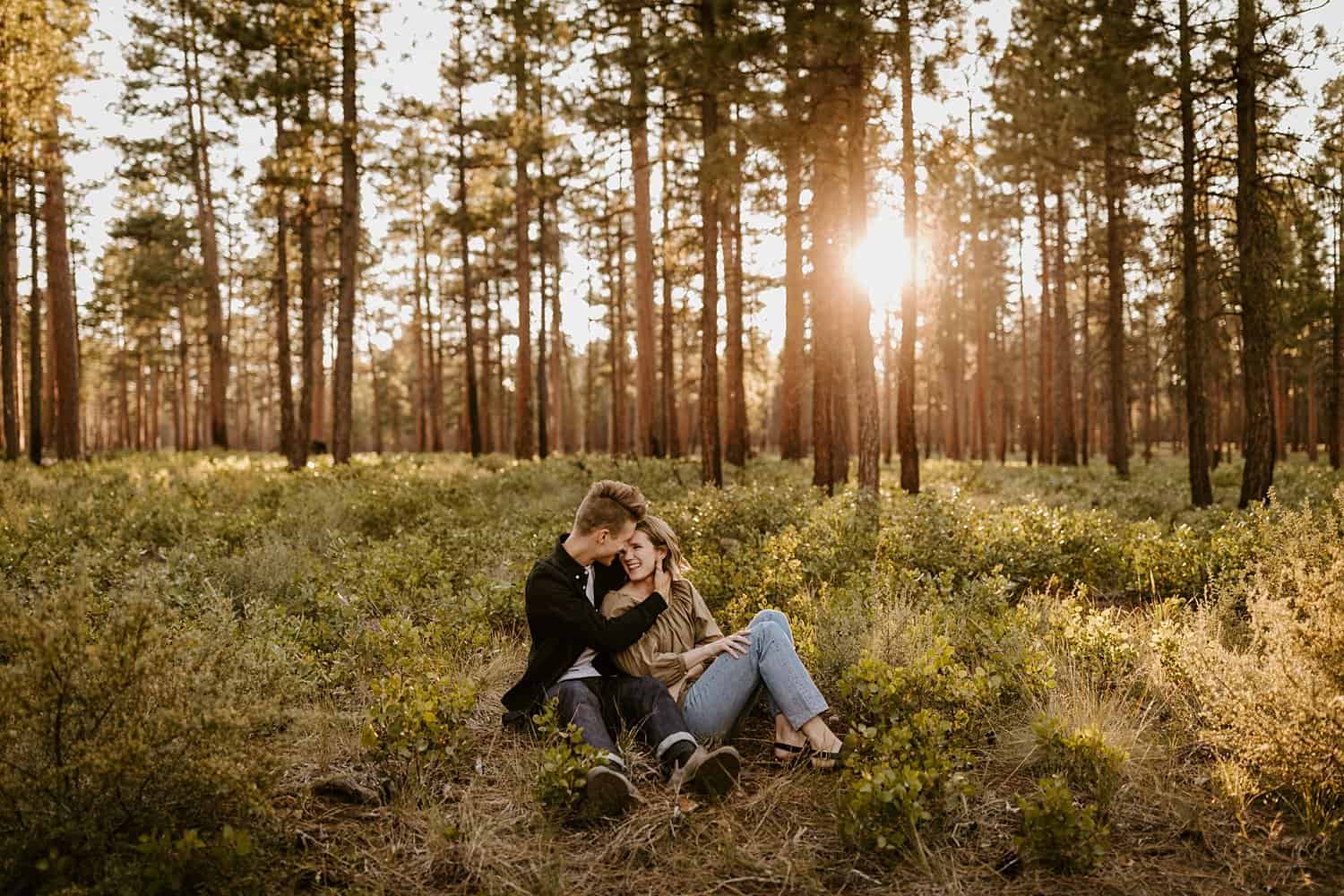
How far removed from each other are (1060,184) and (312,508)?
65.2ft

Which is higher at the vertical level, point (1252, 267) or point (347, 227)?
point (347, 227)

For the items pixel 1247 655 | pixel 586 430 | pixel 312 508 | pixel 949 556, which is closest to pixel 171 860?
pixel 1247 655

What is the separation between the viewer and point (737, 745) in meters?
4.35

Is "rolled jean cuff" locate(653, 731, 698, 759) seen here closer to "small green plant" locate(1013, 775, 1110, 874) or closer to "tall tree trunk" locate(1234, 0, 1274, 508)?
"small green plant" locate(1013, 775, 1110, 874)

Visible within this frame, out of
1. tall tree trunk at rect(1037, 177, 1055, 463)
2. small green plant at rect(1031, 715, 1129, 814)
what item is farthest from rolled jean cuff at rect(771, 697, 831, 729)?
tall tree trunk at rect(1037, 177, 1055, 463)

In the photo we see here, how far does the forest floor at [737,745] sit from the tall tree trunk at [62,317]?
517 inches

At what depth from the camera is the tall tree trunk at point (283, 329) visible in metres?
16.5

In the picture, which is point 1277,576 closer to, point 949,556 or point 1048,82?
point 949,556

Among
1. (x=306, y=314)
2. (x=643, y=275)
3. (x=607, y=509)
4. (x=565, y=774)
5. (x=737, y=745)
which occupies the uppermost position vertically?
(x=643, y=275)

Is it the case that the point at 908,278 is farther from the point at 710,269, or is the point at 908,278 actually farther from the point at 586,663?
the point at 586,663

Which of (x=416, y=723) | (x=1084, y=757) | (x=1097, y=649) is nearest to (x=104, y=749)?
(x=416, y=723)

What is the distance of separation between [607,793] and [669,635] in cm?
103

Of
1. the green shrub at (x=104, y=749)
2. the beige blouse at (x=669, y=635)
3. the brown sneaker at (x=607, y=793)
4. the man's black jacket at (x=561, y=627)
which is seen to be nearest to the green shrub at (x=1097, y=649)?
the beige blouse at (x=669, y=635)

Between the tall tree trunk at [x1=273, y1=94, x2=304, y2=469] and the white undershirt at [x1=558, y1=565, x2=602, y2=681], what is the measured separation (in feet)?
45.1
